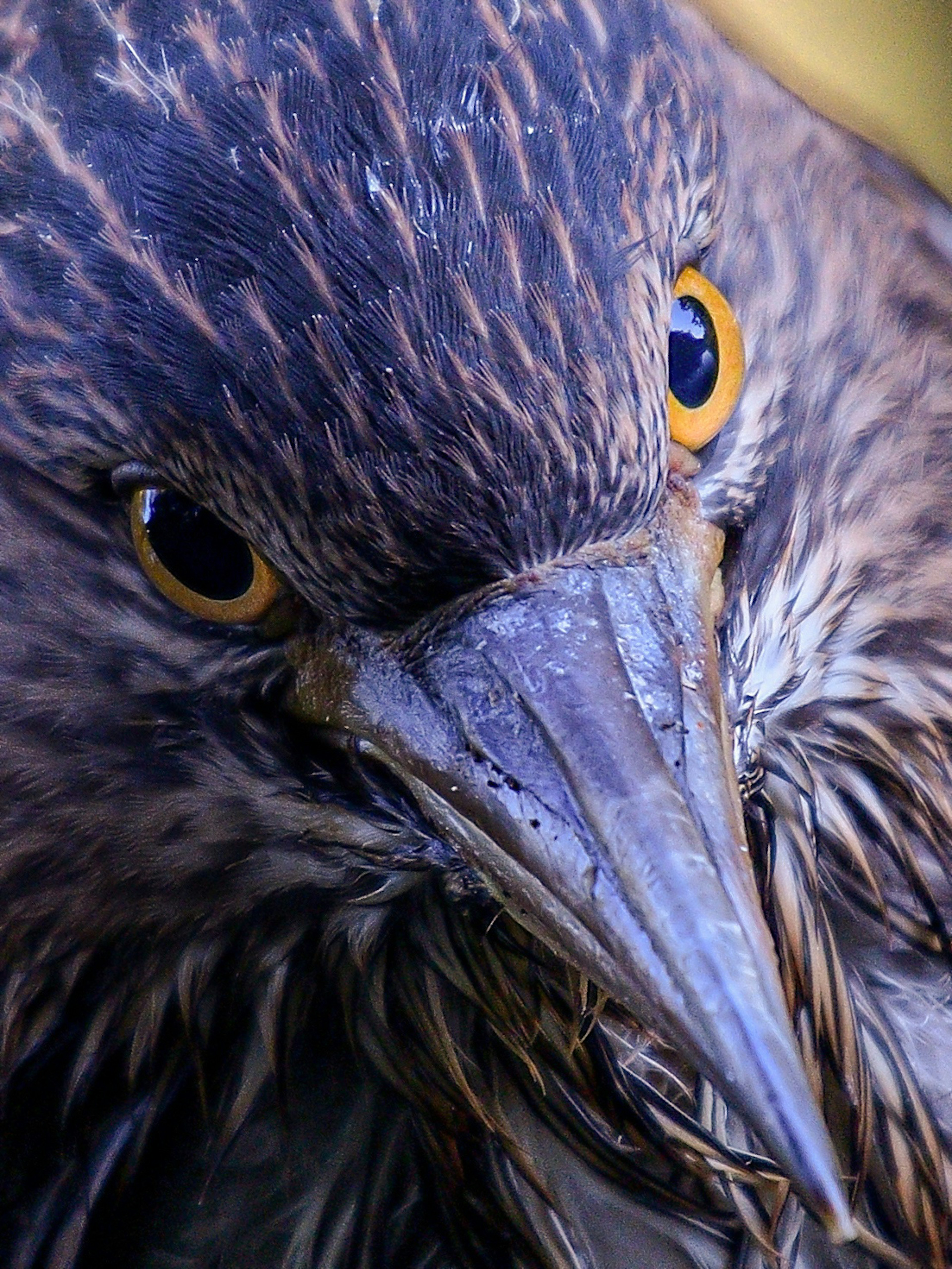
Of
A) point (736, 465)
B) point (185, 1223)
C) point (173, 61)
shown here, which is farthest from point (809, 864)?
point (173, 61)

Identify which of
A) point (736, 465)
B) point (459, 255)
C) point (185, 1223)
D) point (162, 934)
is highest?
point (459, 255)

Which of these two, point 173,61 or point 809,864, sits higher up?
point 173,61

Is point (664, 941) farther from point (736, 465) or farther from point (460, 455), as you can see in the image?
point (736, 465)

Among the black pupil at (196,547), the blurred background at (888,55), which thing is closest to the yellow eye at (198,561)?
the black pupil at (196,547)

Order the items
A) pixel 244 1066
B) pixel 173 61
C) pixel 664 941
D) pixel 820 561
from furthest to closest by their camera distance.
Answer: pixel 244 1066, pixel 820 561, pixel 173 61, pixel 664 941

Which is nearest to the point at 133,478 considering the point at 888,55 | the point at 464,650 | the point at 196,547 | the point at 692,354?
the point at 196,547

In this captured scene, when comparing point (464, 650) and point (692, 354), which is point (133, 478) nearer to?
point (464, 650)

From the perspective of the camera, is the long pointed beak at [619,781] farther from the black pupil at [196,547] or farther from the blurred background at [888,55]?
the blurred background at [888,55]
